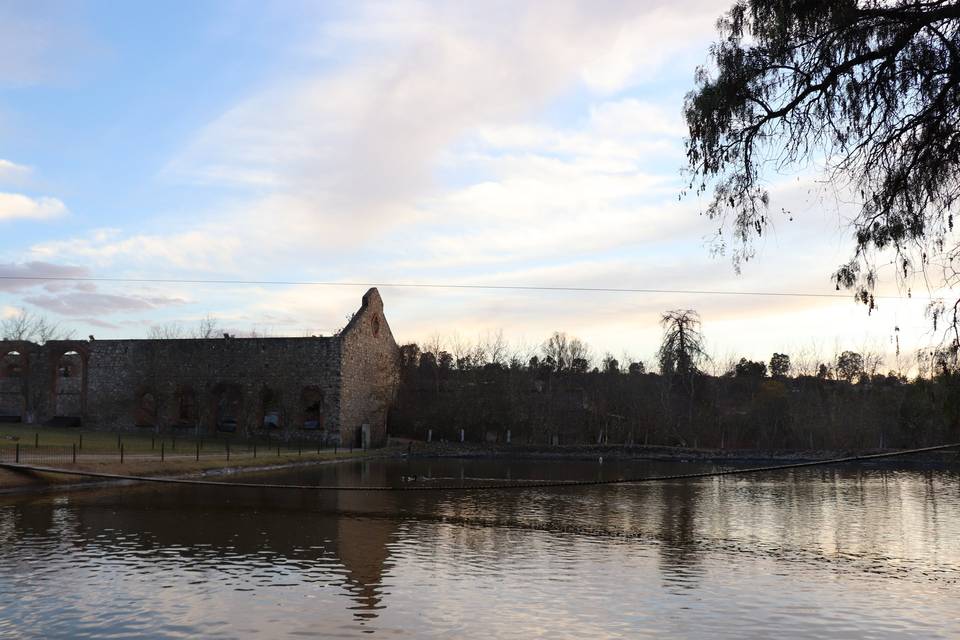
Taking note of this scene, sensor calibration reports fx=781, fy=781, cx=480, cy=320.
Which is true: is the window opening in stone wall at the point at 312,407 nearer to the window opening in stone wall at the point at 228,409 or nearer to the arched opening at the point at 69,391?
the window opening in stone wall at the point at 228,409

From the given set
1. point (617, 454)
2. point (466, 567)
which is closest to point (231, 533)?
point (466, 567)

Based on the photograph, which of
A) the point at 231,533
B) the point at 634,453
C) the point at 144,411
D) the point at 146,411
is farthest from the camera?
the point at 146,411

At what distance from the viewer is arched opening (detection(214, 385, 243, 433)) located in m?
44.6

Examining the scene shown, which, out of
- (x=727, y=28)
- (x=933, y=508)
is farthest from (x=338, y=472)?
(x=727, y=28)

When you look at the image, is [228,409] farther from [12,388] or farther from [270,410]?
[12,388]

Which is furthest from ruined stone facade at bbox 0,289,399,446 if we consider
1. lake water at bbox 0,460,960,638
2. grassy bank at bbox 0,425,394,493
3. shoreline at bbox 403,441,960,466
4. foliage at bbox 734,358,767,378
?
foliage at bbox 734,358,767,378

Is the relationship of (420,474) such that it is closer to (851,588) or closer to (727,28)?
(851,588)

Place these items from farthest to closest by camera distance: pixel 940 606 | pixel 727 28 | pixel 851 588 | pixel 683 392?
pixel 683 392, pixel 851 588, pixel 940 606, pixel 727 28

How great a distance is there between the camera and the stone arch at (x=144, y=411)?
45125mm

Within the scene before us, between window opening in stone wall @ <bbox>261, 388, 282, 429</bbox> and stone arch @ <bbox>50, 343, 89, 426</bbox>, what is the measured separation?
10.7 meters

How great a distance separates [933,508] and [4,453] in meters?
25.9

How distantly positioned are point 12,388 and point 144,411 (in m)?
7.70

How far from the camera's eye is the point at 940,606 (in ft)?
31.9

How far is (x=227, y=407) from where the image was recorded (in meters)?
44.9
